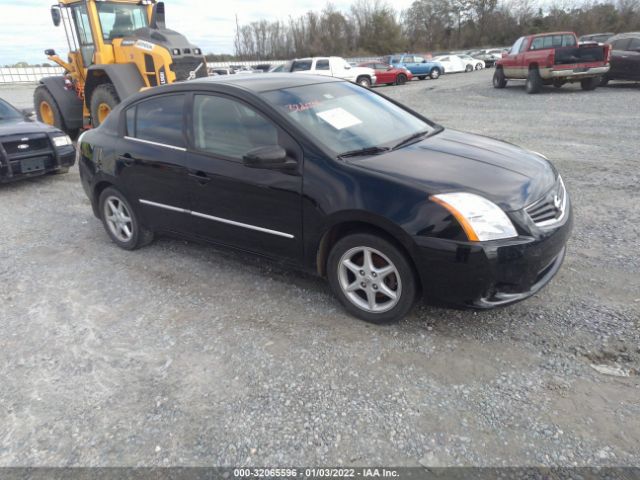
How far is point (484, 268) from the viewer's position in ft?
9.21

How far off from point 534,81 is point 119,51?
500 inches

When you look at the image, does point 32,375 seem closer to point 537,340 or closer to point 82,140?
point 82,140

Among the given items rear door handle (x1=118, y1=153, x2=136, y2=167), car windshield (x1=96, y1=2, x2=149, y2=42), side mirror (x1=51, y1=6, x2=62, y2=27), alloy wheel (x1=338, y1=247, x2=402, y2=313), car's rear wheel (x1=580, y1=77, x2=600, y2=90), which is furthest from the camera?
car's rear wheel (x1=580, y1=77, x2=600, y2=90)

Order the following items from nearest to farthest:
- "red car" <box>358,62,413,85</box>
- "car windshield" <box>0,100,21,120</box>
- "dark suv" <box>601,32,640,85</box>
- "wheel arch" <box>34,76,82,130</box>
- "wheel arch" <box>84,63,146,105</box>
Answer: "car windshield" <box>0,100,21,120</box>, "wheel arch" <box>84,63,146,105</box>, "wheel arch" <box>34,76,82,130</box>, "dark suv" <box>601,32,640,85</box>, "red car" <box>358,62,413,85</box>

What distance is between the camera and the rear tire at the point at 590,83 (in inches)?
615

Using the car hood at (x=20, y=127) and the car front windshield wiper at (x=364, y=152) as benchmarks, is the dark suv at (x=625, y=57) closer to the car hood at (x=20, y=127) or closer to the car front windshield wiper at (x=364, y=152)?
the car front windshield wiper at (x=364, y=152)

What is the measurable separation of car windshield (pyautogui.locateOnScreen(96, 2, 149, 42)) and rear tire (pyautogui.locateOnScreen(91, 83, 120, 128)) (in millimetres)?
1088

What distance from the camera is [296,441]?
2.37m

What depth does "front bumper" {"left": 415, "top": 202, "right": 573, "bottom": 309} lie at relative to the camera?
9.19 ft

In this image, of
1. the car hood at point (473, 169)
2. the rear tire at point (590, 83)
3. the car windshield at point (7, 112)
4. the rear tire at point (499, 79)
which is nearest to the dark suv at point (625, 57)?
the rear tire at point (590, 83)

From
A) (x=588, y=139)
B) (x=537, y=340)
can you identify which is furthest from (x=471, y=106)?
(x=537, y=340)

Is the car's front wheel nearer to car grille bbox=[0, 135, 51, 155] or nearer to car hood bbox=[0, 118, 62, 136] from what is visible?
car grille bbox=[0, 135, 51, 155]

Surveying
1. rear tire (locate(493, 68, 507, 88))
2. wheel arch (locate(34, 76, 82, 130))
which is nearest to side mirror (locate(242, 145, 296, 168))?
wheel arch (locate(34, 76, 82, 130))

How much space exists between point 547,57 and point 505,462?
1559 centimetres
